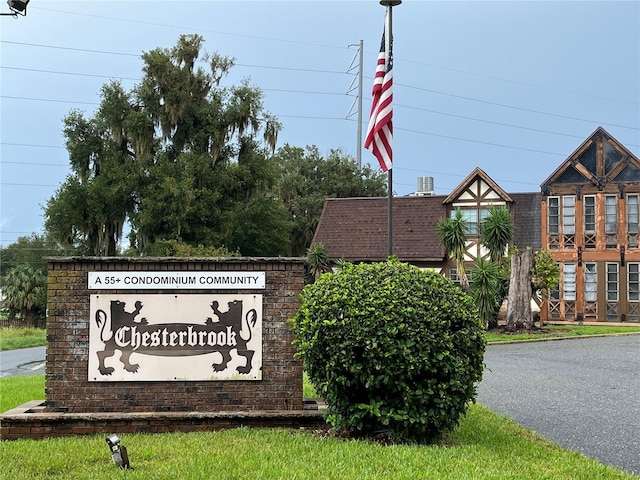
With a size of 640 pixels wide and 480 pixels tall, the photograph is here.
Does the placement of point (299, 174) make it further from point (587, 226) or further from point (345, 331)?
point (345, 331)

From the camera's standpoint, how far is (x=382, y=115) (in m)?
10.1

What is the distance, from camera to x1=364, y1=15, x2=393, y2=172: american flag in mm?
10078

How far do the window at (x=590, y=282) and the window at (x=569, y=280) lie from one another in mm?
496

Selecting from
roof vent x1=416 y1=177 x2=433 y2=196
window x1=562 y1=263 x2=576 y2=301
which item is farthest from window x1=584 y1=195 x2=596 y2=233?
roof vent x1=416 y1=177 x2=433 y2=196

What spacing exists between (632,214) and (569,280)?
12.7 ft

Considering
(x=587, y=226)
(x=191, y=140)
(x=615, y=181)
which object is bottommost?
(x=587, y=226)

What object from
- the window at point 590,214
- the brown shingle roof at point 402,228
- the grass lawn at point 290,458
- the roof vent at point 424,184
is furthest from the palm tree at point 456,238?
the grass lawn at point 290,458

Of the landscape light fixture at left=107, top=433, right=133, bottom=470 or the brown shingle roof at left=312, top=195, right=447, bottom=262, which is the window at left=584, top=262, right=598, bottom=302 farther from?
the landscape light fixture at left=107, top=433, right=133, bottom=470

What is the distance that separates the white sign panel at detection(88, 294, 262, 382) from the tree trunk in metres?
18.2

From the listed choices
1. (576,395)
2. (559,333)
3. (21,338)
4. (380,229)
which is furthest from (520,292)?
(21,338)

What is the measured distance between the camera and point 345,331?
6.44 meters

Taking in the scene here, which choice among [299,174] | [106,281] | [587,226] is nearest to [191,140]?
[299,174]

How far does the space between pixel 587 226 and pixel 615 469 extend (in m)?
25.4

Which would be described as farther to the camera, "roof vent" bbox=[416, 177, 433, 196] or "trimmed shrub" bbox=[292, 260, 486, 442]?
"roof vent" bbox=[416, 177, 433, 196]
